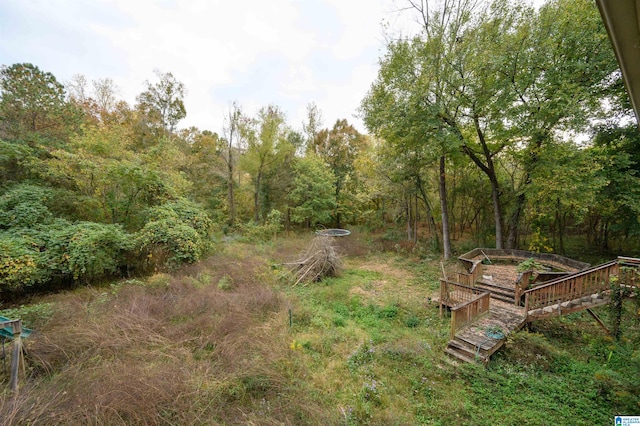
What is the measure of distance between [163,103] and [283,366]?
20051mm

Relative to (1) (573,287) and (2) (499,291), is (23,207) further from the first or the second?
(1) (573,287)

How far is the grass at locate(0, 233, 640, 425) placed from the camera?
324 centimetres

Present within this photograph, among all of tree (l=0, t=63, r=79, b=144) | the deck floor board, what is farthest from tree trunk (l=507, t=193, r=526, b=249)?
tree (l=0, t=63, r=79, b=144)

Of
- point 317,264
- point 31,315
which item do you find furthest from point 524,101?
point 31,315

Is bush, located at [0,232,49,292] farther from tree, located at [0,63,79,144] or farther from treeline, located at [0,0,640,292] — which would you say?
tree, located at [0,63,79,144]

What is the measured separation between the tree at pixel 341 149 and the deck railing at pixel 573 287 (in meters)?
14.7

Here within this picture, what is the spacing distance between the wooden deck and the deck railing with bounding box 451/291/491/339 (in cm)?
12

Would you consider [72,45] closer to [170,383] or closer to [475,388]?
[170,383]

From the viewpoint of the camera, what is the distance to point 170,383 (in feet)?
11.2

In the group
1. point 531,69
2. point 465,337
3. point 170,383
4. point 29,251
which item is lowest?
point 465,337

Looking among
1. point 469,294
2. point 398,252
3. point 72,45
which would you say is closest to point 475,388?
point 469,294

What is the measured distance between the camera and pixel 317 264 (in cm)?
992

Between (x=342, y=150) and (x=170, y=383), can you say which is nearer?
(x=170, y=383)

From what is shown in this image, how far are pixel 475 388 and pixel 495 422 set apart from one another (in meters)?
0.75
